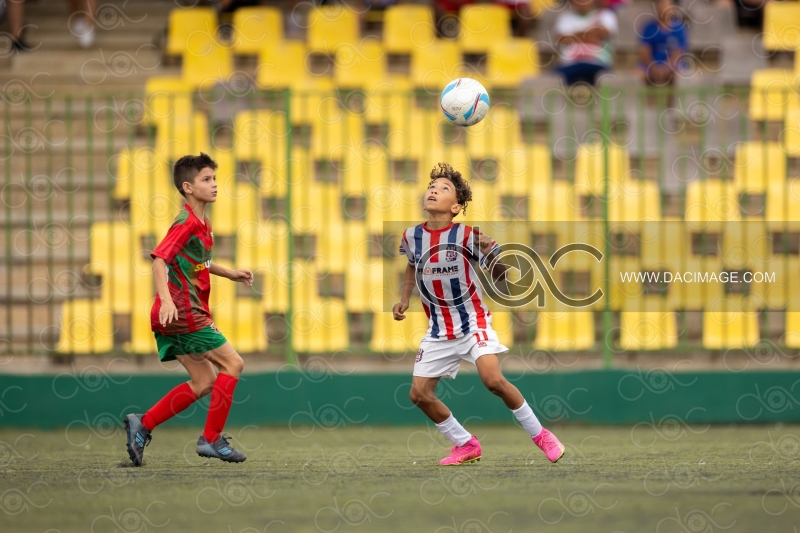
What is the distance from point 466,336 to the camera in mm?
5980

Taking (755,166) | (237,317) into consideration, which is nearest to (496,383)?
(237,317)

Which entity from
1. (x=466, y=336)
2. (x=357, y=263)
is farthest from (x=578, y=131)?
(x=466, y=336)

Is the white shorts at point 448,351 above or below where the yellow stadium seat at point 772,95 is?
below

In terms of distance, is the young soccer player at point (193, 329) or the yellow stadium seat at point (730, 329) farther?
the yellow stadium seat at point (730, 329)

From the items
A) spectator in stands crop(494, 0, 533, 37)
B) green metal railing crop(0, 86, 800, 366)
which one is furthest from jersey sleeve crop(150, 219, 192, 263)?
spectator in stands crop(494, 0, 533, 37)

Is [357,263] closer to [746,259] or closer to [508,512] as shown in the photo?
[746,259]

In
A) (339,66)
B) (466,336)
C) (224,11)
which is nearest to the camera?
(466,336)

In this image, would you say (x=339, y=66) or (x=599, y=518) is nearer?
(x=599, y=518)

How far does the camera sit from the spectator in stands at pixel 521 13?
1144 centimetres

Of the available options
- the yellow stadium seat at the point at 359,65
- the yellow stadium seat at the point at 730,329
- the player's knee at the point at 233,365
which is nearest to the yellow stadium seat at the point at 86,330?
the player's knee at the point at 233,365

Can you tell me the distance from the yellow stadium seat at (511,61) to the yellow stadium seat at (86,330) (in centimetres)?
447

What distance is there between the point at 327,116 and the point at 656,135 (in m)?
2.95

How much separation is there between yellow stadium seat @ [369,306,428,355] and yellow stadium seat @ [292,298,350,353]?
0.81ft

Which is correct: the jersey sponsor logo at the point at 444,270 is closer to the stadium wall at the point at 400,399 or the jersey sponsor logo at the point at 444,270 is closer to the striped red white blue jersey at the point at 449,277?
the striped red white blue jersey at the point at 449,277
